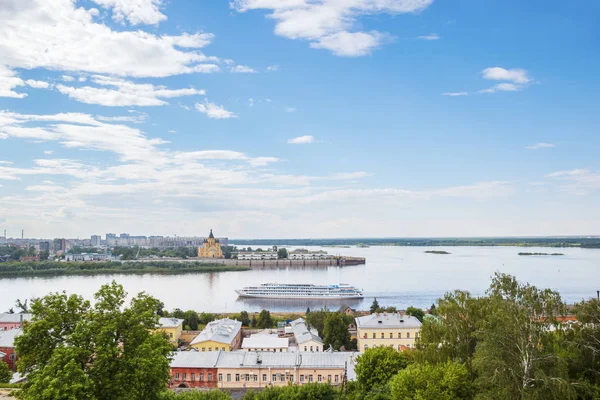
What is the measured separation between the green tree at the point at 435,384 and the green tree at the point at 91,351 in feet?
14.0

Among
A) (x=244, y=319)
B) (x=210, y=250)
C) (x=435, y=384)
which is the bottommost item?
(x=244, y=319)

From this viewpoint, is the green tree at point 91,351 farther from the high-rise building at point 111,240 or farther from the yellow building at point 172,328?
the high-rise building at point 111,240

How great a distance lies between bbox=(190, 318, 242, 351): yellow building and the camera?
679 inches

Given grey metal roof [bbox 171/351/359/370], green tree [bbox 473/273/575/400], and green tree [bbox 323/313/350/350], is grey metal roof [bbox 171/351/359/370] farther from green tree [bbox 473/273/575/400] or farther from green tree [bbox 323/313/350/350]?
green tree [bbox 473/273/575/400]

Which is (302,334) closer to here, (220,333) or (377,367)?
(220,333)

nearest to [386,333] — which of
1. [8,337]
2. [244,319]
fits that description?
[244,319]

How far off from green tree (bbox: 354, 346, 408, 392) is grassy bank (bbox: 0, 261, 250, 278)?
166 feet

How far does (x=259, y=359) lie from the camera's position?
1460 centimetres

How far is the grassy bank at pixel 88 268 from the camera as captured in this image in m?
54.5

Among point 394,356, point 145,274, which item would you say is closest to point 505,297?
point 394,356

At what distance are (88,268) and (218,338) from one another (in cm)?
4681

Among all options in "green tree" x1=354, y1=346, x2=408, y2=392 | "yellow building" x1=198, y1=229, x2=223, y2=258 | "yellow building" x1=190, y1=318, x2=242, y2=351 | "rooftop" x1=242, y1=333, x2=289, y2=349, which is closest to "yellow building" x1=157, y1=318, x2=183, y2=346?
"yellow building" x1=190, y1=318, x2=242, y2=351

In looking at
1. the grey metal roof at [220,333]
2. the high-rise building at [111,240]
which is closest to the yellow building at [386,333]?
the grey metal roof at [220,333]

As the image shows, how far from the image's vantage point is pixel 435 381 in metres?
8.95
